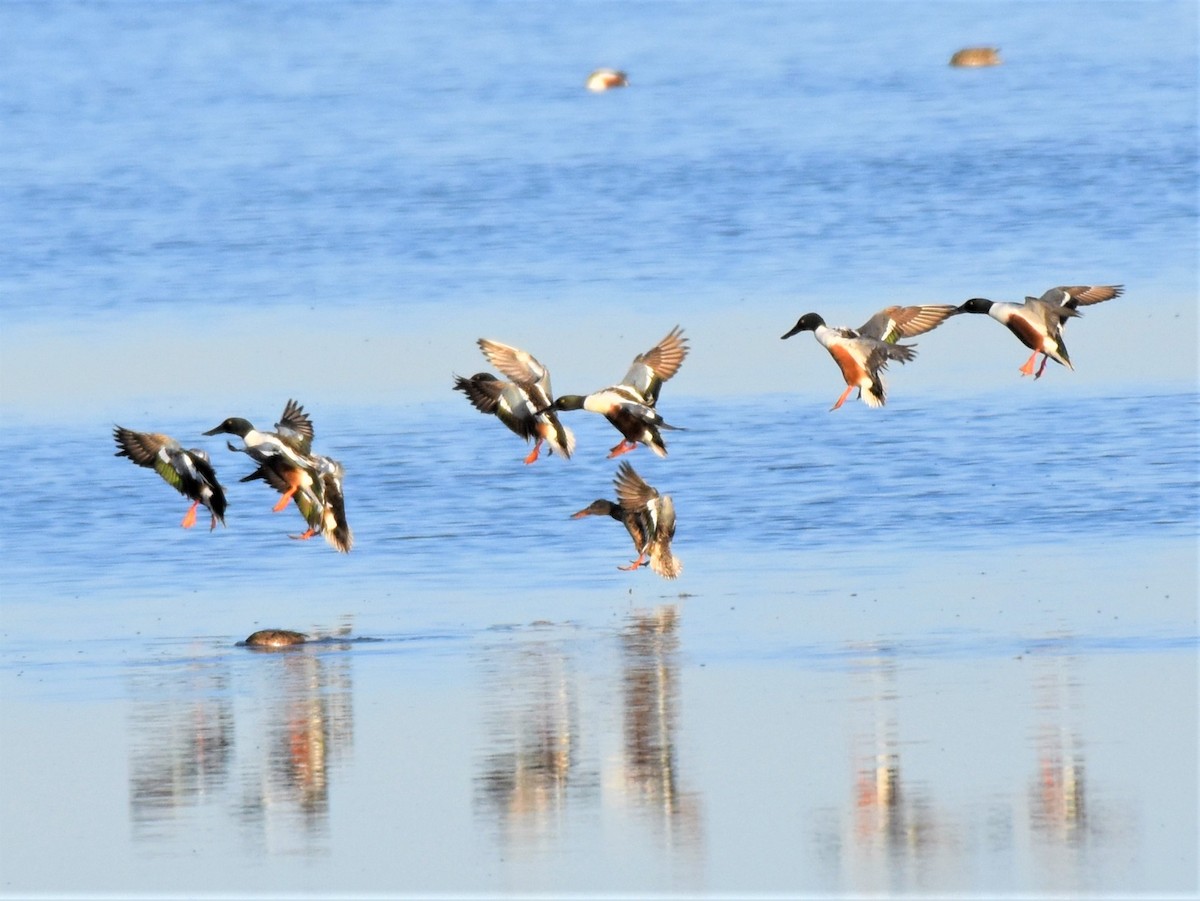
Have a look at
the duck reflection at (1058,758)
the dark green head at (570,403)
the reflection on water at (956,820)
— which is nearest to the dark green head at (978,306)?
the dark green head at (570,403)

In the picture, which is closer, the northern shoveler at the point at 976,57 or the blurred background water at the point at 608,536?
the blurred background water at the point at 608,536

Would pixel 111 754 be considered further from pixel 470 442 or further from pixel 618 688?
pixel 470 442

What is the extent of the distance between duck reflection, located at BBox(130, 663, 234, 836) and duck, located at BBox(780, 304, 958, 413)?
13.7ft

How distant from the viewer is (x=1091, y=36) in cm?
6072

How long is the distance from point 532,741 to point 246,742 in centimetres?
114

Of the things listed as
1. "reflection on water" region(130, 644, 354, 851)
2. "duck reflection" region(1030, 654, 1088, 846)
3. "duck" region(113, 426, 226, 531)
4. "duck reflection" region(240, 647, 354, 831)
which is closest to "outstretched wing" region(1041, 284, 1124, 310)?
"duck reflection" region(1030, 654, 1088, 846)

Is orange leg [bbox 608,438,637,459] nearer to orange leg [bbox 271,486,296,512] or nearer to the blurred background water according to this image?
the blurred background water

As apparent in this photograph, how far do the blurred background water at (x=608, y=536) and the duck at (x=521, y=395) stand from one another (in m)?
0.70

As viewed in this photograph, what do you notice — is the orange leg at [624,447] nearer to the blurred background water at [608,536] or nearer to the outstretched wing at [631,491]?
the outstretched wing at [631,491]

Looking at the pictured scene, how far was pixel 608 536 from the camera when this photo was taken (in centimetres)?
1536

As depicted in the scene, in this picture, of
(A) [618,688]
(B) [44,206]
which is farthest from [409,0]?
(A) [618,688]

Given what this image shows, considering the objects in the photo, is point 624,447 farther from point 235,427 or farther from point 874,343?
point 235,427

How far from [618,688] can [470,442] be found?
7591 mm

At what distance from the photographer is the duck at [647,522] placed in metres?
13.6
